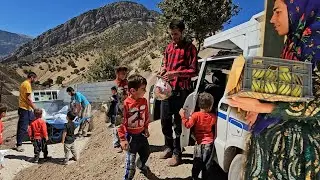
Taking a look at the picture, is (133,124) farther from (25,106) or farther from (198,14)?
(198,14)

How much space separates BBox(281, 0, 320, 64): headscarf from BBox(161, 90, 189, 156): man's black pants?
12.7ft

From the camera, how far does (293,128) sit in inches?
82.2

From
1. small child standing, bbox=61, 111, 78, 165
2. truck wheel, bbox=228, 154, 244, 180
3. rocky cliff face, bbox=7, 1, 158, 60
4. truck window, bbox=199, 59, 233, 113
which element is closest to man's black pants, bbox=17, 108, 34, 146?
small child standing, bbox=61, 111, 78, 165

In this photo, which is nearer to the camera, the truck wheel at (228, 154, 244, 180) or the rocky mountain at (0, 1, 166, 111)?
the truck wheel at (228, 154, 244, 180)

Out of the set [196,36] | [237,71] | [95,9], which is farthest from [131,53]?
[95,9]

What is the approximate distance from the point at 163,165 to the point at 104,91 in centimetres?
1400

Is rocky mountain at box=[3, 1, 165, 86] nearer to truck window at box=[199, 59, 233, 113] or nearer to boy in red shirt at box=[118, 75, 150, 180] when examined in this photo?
truck window at box=[199, 59, 233, 113]

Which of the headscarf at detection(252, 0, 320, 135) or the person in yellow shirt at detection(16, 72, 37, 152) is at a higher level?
the headscarf at detection(252, 0, 320, 135)

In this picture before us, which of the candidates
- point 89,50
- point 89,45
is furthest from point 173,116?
point 89,45

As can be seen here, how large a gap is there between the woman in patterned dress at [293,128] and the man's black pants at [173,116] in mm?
3885

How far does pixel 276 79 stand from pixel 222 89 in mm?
4012

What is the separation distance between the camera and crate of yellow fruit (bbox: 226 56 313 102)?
210 centimetres

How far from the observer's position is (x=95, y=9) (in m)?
193

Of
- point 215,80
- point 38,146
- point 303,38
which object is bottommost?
point 38,146
